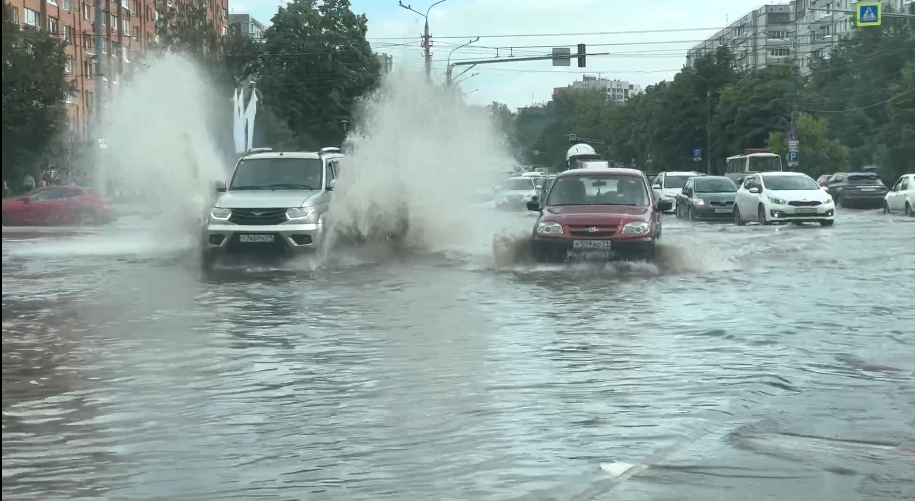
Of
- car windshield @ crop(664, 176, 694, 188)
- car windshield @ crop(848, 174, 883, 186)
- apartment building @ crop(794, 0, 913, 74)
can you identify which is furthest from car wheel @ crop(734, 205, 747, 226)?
apartment building @ crop(794, 0, 913, 74)

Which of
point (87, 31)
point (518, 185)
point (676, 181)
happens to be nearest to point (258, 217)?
point (518, 185)

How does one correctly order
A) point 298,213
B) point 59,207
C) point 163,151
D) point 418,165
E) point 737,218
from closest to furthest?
1. point 298,213
2. point 418,165
3. point 163,151
4. point 737,218
5. point 59,207

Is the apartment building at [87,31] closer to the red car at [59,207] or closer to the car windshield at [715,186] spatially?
the red car at [59,207]

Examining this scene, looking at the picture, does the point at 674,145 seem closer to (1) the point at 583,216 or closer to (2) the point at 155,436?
(1) the point at 583,216

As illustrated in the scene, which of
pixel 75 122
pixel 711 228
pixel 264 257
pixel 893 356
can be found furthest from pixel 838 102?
pixel 893 356

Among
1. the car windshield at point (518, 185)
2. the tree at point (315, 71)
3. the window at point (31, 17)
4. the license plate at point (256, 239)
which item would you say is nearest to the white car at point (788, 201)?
the car windshield at point (518, 185)

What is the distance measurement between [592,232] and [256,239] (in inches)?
198

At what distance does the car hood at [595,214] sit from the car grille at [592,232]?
78mm

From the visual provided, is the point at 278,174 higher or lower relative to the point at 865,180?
higher

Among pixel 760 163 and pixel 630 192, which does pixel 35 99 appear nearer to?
pixel 630 192

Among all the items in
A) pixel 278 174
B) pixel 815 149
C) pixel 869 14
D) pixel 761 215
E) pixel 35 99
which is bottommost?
pixel 761 215

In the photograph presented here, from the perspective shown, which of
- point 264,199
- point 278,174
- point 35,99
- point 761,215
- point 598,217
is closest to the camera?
point 598,217

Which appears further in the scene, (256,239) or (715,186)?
(715,186)

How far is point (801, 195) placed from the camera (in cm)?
3425
